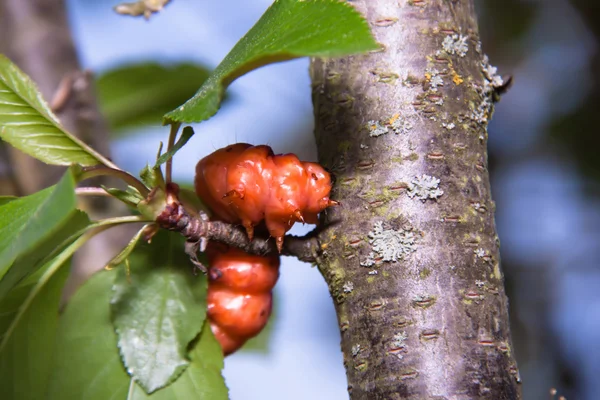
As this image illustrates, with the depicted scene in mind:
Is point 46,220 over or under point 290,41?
under

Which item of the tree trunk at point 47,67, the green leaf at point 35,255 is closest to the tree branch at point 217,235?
the green leaf at point 35,255

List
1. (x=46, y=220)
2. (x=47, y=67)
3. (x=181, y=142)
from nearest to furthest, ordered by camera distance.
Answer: (x=46, y=220)
(x=181, y=142)
(x=47, y=67)

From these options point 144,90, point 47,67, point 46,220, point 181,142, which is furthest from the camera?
point 144,90

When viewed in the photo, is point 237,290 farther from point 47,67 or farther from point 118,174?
point 47,67

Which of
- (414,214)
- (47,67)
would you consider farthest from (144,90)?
(414,214)

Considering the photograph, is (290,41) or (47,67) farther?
(47,67)

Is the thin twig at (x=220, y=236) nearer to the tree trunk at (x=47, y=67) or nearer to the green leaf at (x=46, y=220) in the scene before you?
the green leaf at (x=46, y=220)

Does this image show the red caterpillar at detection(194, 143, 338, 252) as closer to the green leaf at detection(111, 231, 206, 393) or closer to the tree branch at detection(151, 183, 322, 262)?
the tree branch at detection(151, 183, 322, 262)
